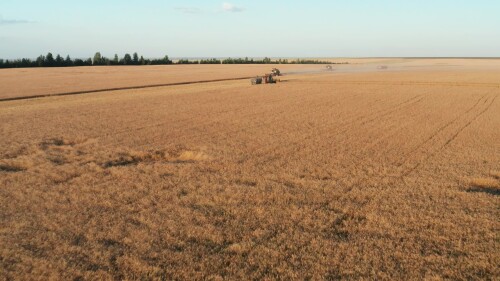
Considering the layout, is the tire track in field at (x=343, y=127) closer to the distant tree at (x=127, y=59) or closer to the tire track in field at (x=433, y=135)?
the tire track in field at (x=433, y=135)

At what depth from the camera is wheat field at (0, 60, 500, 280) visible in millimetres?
5727

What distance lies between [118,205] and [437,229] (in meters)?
5.34

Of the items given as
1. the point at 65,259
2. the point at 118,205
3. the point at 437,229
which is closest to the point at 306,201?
the point at 437,229

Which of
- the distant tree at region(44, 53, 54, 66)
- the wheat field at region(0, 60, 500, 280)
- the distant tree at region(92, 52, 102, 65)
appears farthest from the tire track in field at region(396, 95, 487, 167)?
the distant tree at region(92, 52, 102, 65)

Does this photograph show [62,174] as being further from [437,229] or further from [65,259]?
[437,229]

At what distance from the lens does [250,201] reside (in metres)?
8.05

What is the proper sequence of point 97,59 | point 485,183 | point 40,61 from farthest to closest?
point 97,59
point 40,61
point 485,183

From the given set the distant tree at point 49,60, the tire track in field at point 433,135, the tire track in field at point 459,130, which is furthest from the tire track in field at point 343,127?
the distant tree at point 49,60

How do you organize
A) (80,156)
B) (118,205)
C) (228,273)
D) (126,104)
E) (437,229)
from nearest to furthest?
(228,273) → (437,229) → (118,205) → (80,156) → (126,104)

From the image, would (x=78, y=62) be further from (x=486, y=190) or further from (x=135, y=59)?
(x=486, y=190)

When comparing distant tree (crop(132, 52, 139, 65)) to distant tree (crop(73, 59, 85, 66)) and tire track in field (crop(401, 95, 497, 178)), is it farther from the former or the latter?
tire track in field (crop(401, 95, 497, 178))

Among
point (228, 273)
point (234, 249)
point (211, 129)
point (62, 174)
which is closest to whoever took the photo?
point (228, 273)

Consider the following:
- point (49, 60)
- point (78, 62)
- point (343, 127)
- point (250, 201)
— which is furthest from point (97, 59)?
point (250, 201)

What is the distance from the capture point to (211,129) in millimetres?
15664
